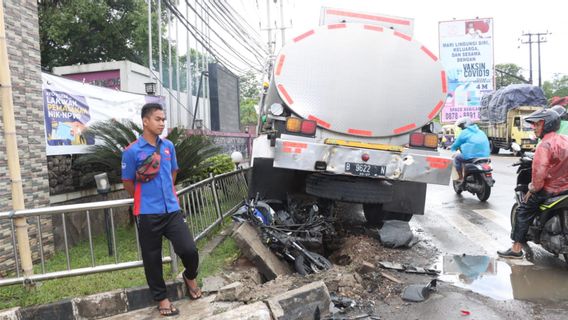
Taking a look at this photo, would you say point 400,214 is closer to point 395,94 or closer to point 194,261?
point 395,94

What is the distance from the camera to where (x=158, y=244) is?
340 centimetres

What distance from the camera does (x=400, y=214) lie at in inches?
233

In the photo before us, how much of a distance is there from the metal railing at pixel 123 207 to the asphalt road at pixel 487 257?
2.76 m

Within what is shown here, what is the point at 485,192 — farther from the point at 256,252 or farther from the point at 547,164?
the point at 256,252

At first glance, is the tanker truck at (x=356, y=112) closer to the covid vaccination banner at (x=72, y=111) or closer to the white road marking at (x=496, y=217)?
the white road marking at (x=496, y=217)

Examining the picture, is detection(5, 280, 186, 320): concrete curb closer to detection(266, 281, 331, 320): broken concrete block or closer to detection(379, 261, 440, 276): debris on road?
detection(266, 281, 331, 320): broken concrete block

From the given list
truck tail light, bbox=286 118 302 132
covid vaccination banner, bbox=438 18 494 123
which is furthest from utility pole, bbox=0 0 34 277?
covid vaccination banner, bbox=438 18 494 123

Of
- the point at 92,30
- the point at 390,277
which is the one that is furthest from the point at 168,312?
the point at 92,30

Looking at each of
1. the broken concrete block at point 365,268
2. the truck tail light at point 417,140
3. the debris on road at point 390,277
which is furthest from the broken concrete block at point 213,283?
the truck tail light at point 417,140

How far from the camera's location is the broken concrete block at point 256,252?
4168 millimetres

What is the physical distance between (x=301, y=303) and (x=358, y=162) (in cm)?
213

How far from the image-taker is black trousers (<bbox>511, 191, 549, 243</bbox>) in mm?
4465

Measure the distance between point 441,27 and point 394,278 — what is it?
91.0ft

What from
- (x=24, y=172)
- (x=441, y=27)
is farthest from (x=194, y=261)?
(x=441, y=27)
